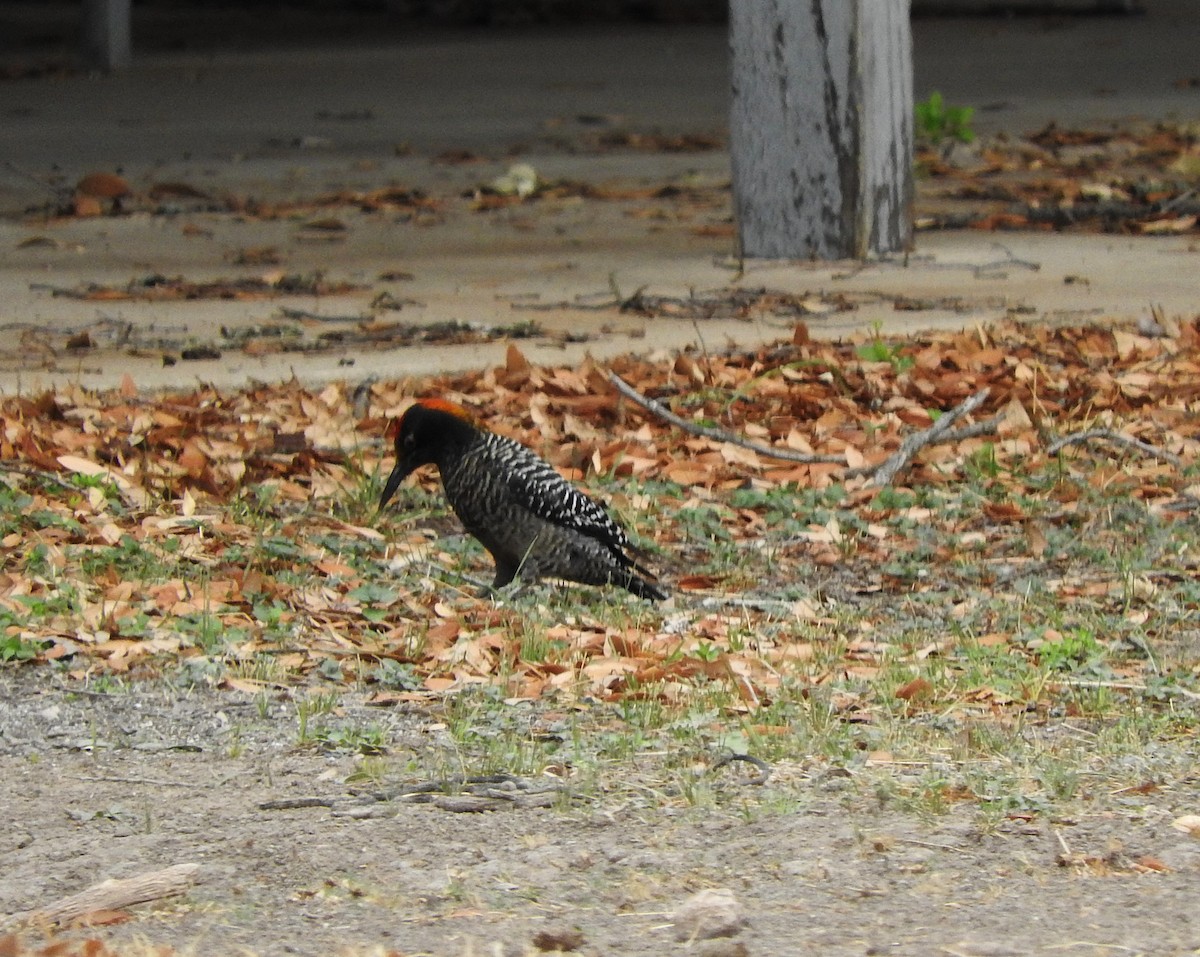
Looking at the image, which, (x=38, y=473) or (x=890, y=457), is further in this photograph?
(x=890, y=457)

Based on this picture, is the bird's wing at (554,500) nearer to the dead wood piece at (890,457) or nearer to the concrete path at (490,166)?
the dead wood piece at (890,457)

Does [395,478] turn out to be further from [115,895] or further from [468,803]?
[115,895]

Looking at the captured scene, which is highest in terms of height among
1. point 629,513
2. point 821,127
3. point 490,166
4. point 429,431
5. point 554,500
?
point 821,127

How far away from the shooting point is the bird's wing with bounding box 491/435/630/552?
5.89 metres

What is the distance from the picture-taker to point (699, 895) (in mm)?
3643

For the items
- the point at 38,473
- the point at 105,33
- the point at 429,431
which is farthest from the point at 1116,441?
the point at 105,33

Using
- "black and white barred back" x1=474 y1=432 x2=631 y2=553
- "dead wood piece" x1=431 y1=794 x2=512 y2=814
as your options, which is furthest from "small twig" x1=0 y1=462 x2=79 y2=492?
"dead wood piece" x1=431 y1=794 x2=512 y2=814

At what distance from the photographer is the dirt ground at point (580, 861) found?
350 cm

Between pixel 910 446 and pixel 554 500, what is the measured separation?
1.68 meters

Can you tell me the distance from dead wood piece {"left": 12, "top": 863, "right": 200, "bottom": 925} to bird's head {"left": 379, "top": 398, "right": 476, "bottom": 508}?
248 centimetres

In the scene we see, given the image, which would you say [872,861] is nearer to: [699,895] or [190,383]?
[699,895]

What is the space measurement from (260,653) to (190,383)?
3004mm

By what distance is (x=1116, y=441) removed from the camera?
7258 millimetres

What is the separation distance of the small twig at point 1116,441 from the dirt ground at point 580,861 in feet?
9.39
